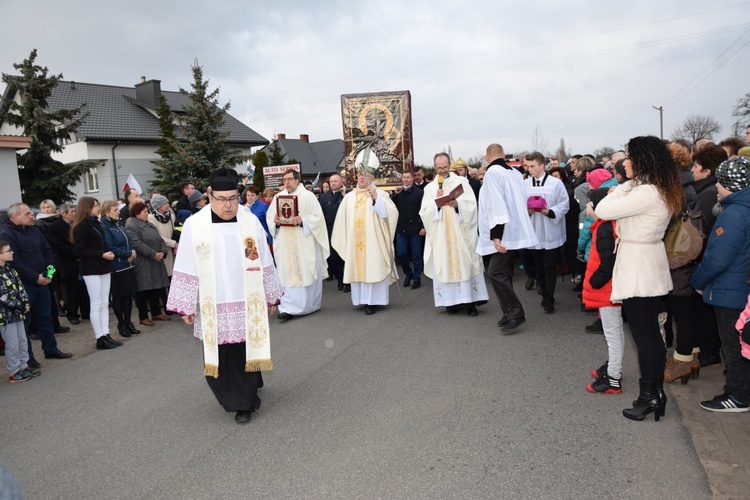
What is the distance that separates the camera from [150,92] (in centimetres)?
3600

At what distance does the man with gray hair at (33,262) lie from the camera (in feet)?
23.1

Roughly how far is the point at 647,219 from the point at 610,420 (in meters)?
1.48

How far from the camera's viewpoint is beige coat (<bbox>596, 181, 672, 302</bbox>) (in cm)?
399

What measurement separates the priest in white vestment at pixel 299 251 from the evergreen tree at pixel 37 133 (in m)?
15.4

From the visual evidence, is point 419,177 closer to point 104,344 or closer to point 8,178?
point 104,344

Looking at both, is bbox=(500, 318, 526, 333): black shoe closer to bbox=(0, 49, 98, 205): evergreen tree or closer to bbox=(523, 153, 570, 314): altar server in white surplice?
bbox=(523, 153, 570, 314): altar server in white surplice

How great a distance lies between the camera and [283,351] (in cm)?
676

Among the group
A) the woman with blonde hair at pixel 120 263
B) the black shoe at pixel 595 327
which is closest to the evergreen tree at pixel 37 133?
the woman with blonde hair at pixel 120 263

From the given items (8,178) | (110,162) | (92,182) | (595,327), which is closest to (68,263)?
(8,178)

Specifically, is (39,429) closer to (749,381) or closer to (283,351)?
(283,351)

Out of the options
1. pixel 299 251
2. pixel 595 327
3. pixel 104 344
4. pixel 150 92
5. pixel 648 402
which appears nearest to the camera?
pixel 648 402

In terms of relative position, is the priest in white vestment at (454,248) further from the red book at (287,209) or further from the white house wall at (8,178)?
the white house wall at (8,178)

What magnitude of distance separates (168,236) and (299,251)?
230cm

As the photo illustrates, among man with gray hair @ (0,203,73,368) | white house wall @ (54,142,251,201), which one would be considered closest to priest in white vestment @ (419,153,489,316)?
man with gray hair @ (0,203,73,368)
